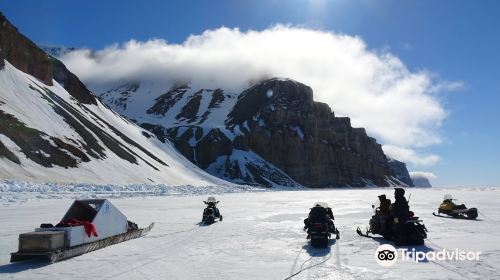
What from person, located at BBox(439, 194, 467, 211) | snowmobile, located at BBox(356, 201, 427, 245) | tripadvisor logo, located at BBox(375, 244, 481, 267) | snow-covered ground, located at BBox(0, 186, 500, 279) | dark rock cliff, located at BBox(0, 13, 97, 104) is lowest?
snow-covered ground, located at BBox(0, 186, 500, 279)

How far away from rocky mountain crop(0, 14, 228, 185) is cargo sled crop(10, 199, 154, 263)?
1972 inches

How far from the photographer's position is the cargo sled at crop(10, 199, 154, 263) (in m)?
12.6

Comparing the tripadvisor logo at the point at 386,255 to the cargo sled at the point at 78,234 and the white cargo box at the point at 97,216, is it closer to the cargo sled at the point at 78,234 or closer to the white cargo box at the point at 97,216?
the cargo sled at the point at 78,234

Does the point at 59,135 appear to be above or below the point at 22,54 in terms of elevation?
below

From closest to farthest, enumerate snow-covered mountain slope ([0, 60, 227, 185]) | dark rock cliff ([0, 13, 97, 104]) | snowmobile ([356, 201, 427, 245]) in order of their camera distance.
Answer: snowmobile ([356, 201, 427, 245]) < snow-covered mountain slope ([0, 60, 227, 185]) < dark rock cliff ([0, 13, 97, 104])

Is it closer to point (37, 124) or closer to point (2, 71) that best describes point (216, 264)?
point (37, 124)

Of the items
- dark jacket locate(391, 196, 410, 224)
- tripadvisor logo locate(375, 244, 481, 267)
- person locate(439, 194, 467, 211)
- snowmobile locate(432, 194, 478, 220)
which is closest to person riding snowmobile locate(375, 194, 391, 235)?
dark jacket locate(391, 196, 410, 224)

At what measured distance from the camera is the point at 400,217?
54.2 ft

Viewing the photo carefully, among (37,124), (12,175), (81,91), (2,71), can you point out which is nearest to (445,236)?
(12,175)

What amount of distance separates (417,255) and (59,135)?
280ft

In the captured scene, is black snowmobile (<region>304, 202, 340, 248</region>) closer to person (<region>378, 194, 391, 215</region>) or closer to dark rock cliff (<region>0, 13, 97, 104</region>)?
person (<region>378, 194, 391, 215</region>)

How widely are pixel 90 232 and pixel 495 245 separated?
14.1 m

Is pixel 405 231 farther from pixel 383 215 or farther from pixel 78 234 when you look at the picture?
pixel 78 234

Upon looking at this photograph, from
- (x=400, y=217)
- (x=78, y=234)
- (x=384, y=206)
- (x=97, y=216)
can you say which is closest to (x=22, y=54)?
(x=97, y=216)
